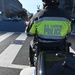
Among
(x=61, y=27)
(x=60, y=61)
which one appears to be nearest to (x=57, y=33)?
(x=61, y=27)

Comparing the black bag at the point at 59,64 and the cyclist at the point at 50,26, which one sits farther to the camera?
the cyclist at the point at 50,26

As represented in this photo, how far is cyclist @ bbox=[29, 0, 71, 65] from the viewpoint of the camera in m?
3.11

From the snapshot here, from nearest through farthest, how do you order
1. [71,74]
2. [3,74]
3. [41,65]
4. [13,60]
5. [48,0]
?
[71,74], [41,65], [48,0], [3,74], [13,60]

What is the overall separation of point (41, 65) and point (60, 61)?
0.22m

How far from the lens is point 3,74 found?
4895 mm

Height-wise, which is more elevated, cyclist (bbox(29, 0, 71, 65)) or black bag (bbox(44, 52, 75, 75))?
cyclist (bbox(29, 0, 71, 65))

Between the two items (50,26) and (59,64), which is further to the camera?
(50,26)

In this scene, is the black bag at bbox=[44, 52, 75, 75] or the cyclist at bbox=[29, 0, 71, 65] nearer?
the black bag at bbox=[44, 52, 75, 75]

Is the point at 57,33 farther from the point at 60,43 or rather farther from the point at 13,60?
the point at 13,60

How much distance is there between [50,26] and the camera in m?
3.13

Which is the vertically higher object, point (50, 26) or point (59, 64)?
point (50, 26)

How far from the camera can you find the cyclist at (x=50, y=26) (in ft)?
10.2

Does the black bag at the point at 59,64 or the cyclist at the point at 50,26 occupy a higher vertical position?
the cyclist at the point at 50,26

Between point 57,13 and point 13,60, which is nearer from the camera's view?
point 57,13
